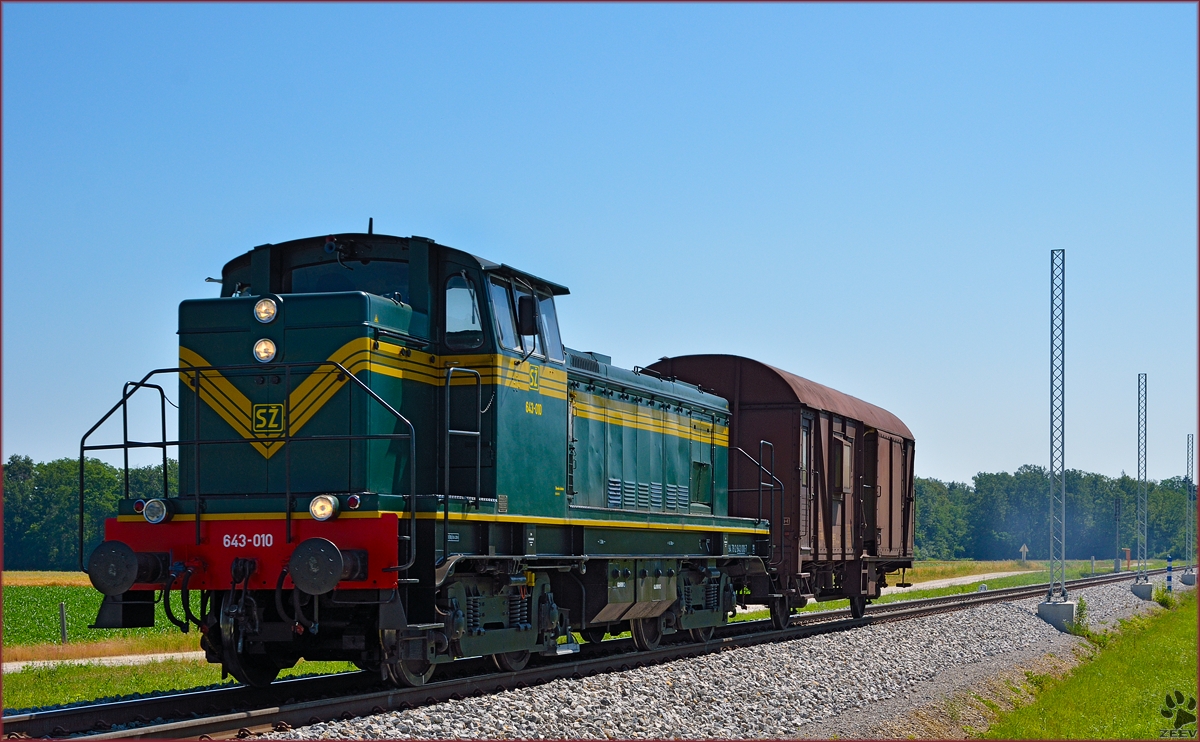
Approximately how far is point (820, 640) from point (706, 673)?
14.1 ft

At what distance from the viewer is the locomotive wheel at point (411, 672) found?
34.1ft

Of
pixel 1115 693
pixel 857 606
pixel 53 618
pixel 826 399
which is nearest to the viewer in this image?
pixel 1115 693

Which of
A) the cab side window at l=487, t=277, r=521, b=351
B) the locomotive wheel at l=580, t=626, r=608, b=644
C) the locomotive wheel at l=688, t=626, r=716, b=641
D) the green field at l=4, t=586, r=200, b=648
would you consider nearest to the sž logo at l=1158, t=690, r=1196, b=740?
the locomotive wheel at l=688, t=626, r=716, b=641

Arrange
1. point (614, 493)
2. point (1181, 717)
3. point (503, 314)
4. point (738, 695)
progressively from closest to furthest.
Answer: point (1181, 717), point (503, 314), point (738, 695), point (614, 493)

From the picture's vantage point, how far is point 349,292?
10516mm

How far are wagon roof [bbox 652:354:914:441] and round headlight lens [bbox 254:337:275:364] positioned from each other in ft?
32.7

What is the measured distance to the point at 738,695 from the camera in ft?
39.5

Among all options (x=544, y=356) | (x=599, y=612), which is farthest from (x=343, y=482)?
(x=599, y=612)

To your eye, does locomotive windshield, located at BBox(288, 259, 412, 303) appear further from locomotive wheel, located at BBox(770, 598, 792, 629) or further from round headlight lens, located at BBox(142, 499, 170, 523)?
locomotive wheel, located at BBox(770, 598, 792, 629)

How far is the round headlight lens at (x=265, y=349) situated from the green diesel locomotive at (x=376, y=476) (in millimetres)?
20

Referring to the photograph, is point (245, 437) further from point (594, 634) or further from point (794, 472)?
point (794, 472)

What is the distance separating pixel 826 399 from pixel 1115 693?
6702 mm

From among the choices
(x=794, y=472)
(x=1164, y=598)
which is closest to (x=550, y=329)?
(x=794, y=472)

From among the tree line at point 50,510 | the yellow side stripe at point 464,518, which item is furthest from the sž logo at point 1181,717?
the tree line at point 50,510
